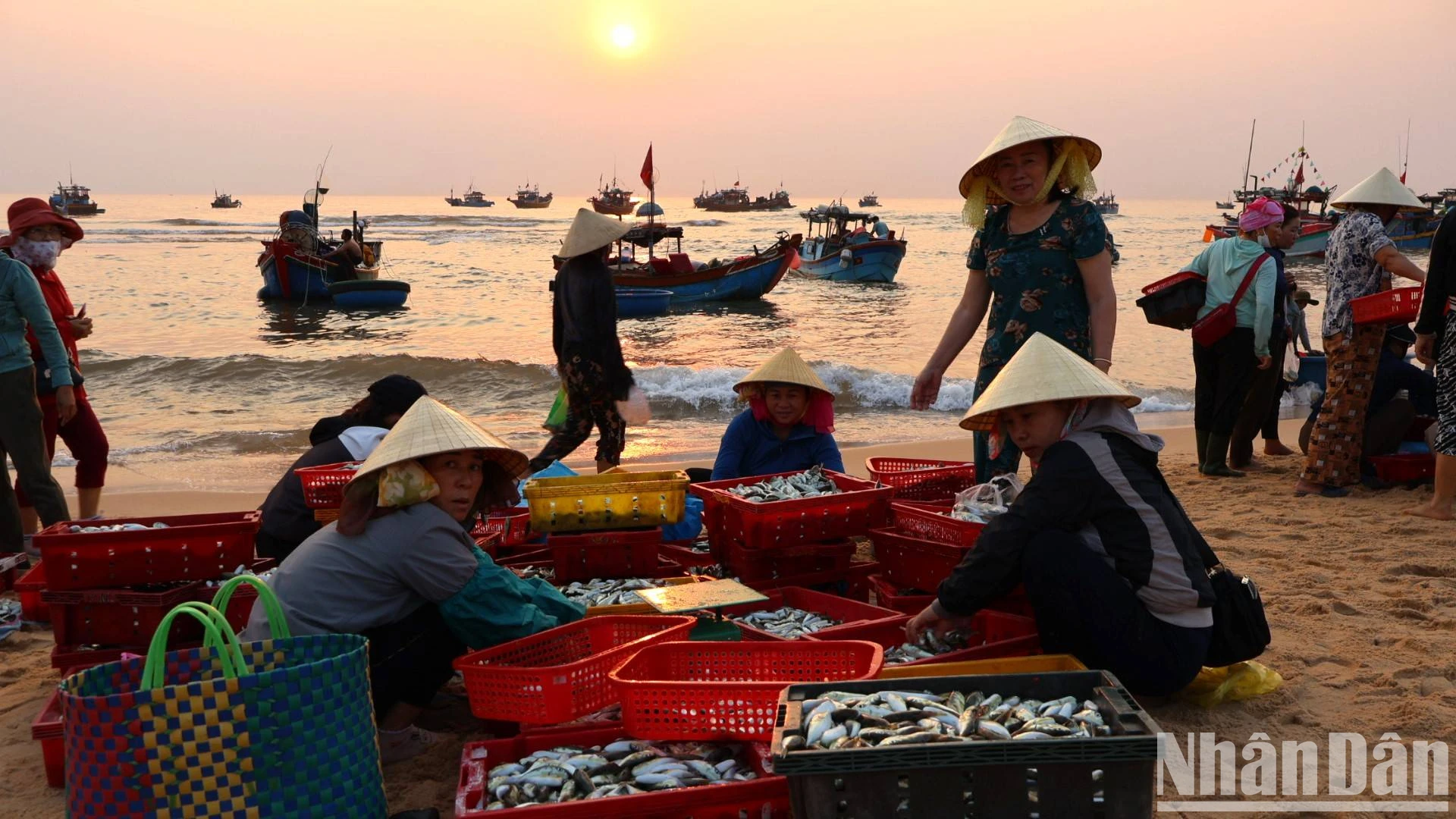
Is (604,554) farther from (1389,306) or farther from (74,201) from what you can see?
(74,201)

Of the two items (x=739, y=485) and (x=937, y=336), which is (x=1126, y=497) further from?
(x=937, y=336)

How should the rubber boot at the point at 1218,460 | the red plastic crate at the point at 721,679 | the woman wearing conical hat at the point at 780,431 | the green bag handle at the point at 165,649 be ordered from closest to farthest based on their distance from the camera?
the green bag handle at the point at 165,649
the red plastic crate at the point at 721,679
the woman wearing conical hat at the point at 780,431
the rubber boot at the point at 1218,460

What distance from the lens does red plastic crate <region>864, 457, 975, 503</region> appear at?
5.12 m

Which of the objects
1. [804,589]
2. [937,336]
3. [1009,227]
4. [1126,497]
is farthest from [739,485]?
[937,336]

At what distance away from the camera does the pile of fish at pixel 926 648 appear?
3.58 m

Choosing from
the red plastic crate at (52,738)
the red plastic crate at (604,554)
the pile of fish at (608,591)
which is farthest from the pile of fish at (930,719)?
the red plastic crate at (52,738)

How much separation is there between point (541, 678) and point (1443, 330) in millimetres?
5403

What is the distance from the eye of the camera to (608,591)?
422cm

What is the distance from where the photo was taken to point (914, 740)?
7.82 feet

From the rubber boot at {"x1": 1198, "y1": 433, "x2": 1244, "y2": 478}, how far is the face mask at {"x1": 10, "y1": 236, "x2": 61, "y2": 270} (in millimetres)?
7533

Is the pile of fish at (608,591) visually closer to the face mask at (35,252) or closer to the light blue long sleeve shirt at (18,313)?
the light blue long sleeve shirt at (18,313)

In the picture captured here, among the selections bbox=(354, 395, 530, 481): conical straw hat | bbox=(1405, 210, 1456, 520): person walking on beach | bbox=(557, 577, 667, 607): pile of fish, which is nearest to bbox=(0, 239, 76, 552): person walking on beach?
bbox=(557, 577, 667, 607): pile of fish

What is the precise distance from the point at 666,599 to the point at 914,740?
1.51m

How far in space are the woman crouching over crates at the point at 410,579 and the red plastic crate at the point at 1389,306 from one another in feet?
18.3
